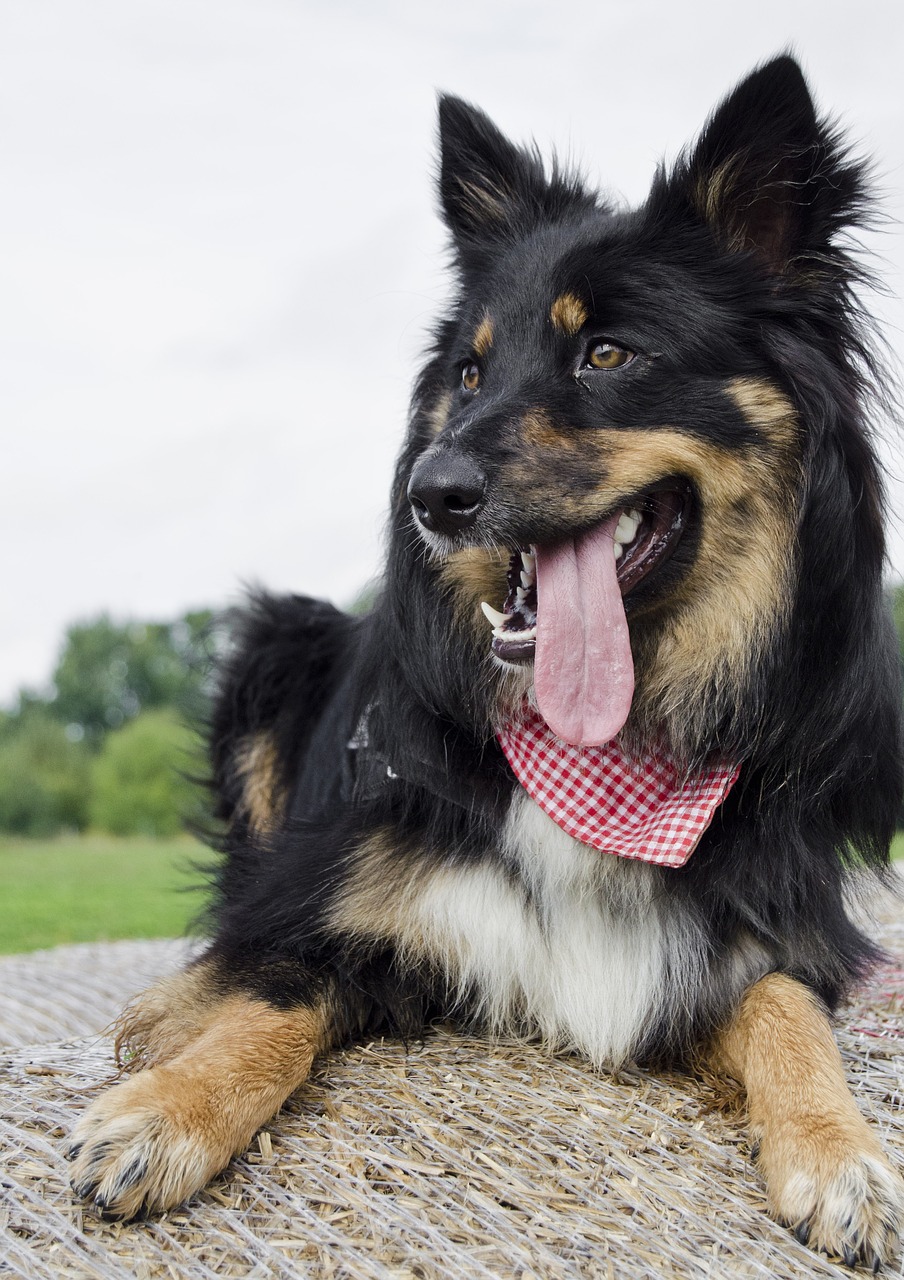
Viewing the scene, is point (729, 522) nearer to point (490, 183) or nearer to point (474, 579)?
point (474, 579)

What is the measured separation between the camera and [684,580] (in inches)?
122

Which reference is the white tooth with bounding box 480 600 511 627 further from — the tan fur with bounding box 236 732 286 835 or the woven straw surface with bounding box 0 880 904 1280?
the tan fur with bounding box 236 732 286 835

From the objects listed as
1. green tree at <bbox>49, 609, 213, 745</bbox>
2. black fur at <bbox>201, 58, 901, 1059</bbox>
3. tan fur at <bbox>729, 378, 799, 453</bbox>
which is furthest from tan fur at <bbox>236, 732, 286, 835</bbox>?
green tree at <bbox>49, 609, 213, 745</bbox>

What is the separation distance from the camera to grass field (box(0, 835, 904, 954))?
7746mm

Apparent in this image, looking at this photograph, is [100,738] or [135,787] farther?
[100,738]

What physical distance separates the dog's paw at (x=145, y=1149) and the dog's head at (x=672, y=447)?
4.23ft

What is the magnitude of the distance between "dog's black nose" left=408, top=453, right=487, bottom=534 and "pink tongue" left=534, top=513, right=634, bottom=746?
1.12 ft

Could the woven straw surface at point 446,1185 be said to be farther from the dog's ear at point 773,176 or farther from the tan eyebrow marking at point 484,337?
the dog's ear at point 773,176

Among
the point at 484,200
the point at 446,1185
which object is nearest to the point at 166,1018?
the point at 446,1185

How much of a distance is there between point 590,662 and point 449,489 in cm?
59

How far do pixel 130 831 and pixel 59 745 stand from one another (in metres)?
7.72

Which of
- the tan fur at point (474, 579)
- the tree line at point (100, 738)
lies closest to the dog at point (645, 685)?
the tan fur at point (474, 579)

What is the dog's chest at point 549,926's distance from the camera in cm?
306

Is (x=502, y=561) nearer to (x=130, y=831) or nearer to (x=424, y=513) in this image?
(x=424, y=513)
